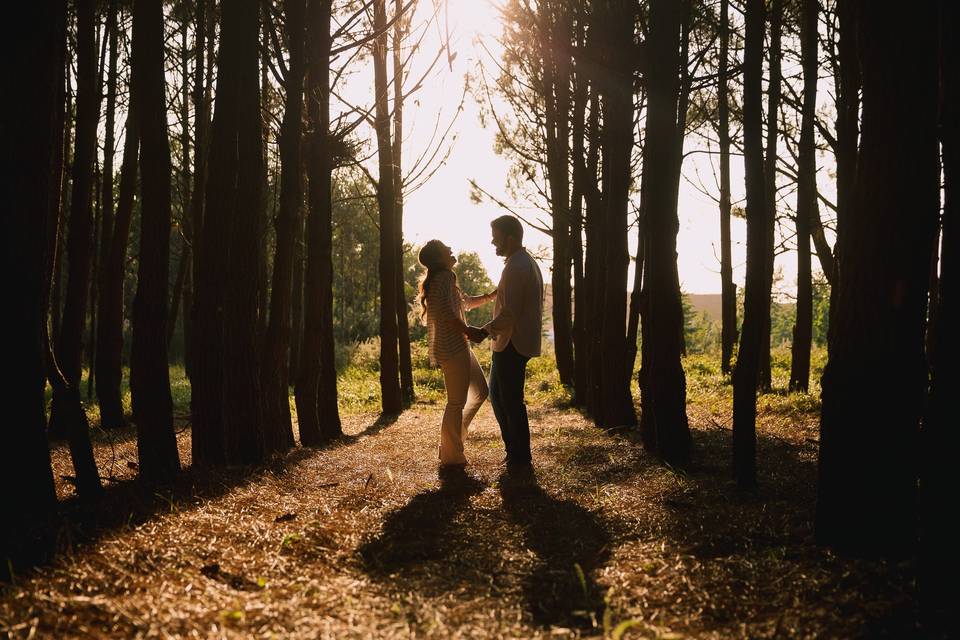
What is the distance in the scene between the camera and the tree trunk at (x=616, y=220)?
26.4 ft

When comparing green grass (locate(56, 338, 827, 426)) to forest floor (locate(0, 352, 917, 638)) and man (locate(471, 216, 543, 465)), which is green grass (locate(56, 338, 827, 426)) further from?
forest floor (locate(0, 352, 917, 638))

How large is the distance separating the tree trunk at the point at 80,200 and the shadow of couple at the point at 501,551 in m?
5.86

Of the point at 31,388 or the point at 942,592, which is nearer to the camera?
the point at 942,592

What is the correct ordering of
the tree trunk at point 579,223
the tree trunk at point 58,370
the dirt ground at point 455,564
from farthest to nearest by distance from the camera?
the tree trunk at point 579,223 → the tree trunk at point 58,370 → the dirt ground at point 455,564

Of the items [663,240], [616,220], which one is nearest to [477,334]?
[663,240]

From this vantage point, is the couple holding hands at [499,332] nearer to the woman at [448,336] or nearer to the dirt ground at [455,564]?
the woman at [448,336]

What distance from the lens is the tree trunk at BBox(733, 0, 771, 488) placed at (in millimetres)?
4957

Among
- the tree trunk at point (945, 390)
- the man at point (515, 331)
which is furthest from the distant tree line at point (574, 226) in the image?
the man at point (515, 331)

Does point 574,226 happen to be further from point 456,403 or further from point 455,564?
point 455,564

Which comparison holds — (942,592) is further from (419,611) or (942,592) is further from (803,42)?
(803,42)

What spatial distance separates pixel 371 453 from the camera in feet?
24.8

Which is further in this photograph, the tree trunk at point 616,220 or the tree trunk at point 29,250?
the tree trunk at point 616,220

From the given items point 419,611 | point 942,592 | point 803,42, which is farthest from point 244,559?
point 803,42

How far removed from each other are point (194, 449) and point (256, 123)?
106 inches
